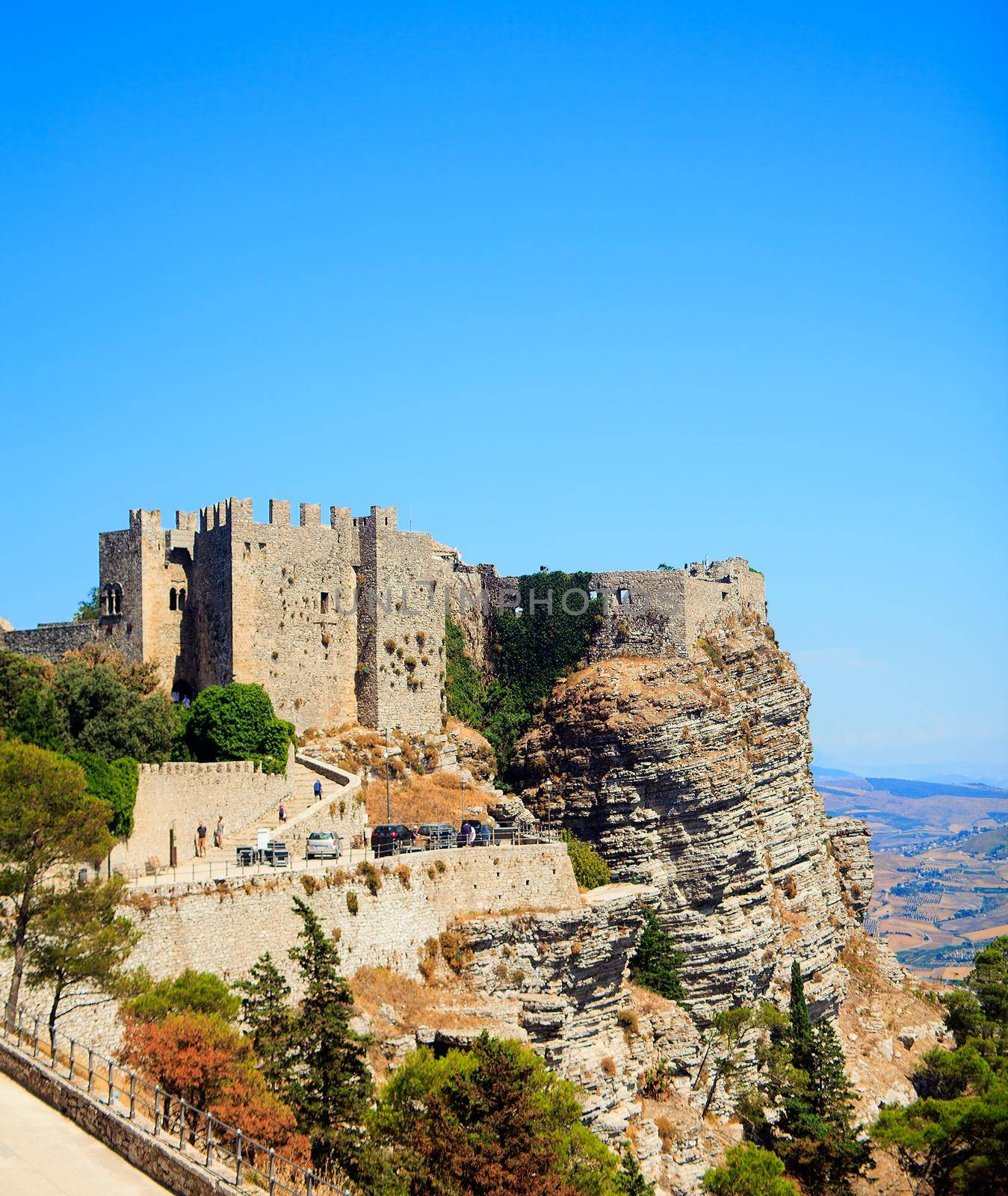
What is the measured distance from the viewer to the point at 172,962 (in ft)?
115

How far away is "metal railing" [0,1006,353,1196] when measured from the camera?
22078 mm

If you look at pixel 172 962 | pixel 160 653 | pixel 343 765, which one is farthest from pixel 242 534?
pixel 172 962

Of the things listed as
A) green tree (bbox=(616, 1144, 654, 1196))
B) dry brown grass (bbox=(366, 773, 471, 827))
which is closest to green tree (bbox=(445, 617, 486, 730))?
dry brown grass (bbox=(366, 773, 471, 827))

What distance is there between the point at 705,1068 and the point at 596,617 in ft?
66.2

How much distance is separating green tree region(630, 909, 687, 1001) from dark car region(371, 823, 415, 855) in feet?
42.9

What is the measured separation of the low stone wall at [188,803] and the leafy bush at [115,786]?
1.55 feet

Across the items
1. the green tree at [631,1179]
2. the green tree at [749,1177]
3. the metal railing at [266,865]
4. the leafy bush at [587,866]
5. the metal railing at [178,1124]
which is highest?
the metal railing at [266,865]

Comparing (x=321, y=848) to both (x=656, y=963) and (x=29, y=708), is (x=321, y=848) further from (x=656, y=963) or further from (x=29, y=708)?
(x=656, y=963)

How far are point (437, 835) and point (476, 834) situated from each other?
2.70 meters

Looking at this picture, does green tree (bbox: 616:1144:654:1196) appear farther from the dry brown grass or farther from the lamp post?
the lamp post

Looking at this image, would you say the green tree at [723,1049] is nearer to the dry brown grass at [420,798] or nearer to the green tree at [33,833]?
the dry brown grass at [420,798]

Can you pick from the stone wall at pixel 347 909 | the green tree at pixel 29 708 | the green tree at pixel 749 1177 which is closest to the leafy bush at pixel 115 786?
the green tree at pixel 29 708

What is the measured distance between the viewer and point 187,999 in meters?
31.4

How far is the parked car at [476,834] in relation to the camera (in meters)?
49.3
